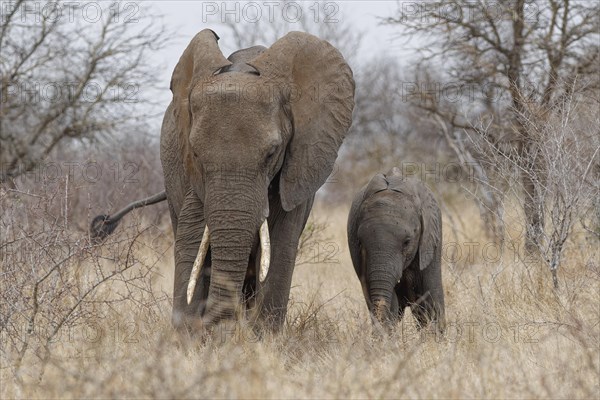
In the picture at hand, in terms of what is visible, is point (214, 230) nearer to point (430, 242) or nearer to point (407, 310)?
point (430, 242)

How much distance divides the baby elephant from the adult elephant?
78cm

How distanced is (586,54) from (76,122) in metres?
7.56

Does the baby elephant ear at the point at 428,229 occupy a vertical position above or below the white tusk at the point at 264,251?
below

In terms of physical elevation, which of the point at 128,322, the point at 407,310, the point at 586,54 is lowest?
the point at 407,310

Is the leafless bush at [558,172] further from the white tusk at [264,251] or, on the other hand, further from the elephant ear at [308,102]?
the white tusk at [264,251]

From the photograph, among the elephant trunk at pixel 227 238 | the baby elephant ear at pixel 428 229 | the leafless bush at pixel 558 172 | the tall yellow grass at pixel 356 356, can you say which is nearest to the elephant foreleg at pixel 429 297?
the baby elephant ear at pixel 428 229

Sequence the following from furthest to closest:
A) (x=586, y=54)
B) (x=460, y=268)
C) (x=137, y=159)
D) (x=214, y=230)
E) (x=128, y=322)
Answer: (x=137, y=159) < (x=586, y=54) < (x=460, y=268) < (x=128, y=322) < (x=214, y=230)

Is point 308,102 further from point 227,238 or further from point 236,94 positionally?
point 227,238

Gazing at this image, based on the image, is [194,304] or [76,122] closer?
[194,304]

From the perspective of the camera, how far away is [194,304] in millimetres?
6906

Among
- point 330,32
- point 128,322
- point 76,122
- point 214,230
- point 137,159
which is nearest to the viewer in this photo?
point 214,230

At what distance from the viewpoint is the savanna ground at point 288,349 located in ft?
16.5

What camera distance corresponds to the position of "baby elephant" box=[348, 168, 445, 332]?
792cm

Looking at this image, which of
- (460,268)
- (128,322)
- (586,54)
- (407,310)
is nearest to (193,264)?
(128,322)
